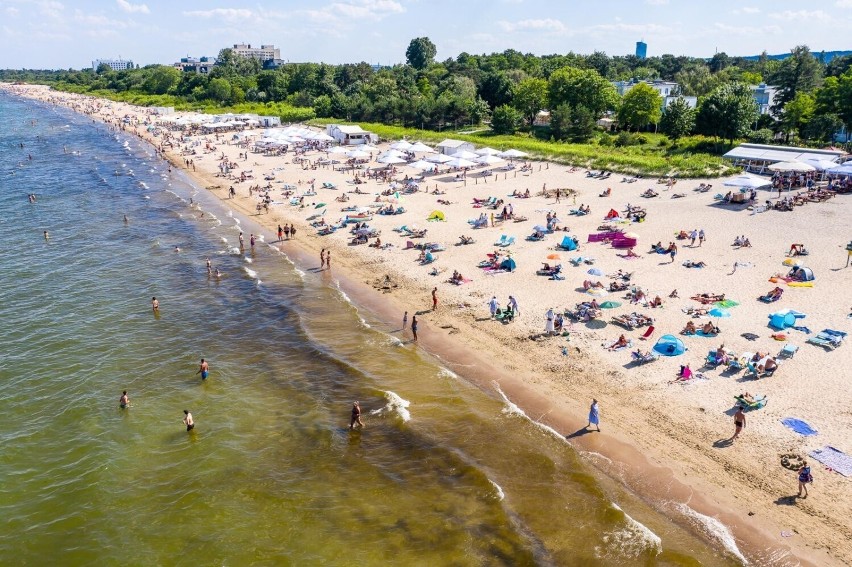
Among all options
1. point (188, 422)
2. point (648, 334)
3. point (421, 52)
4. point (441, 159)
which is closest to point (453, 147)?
point (441, 159)

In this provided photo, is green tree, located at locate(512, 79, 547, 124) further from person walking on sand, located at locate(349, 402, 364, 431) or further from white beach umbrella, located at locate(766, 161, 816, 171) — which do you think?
person walking on sand, located at locate(349, 402, 364, 431)

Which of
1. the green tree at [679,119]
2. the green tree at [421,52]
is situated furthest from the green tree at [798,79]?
the green tree at [421,52]

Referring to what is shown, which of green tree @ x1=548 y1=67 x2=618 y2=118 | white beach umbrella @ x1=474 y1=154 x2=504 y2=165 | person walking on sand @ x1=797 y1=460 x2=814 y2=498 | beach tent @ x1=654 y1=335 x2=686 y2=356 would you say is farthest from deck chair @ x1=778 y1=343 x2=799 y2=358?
green tree @ x1=548 y1=67 x2=618 y2=118

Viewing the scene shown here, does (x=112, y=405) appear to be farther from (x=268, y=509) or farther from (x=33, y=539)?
(x=268, y=509)

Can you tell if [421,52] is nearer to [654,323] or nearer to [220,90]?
[220,90]

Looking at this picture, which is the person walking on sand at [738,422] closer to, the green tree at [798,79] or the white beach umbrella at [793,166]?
the white beach umbrella at [793,166]

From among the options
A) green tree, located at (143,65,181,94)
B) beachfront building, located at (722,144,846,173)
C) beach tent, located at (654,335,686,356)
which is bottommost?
beach tent, located at (654,335,686,356)
